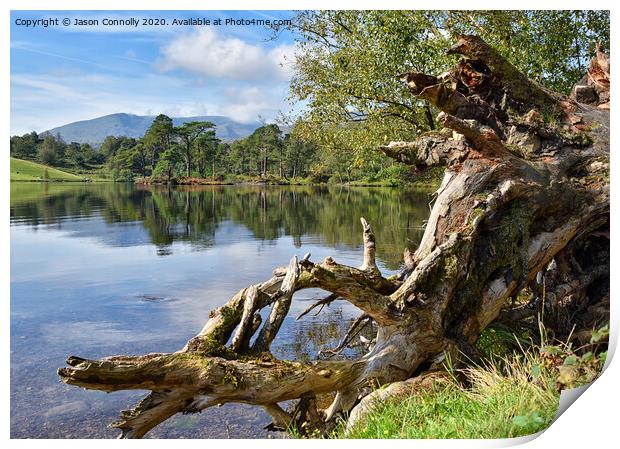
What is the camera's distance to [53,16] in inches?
222

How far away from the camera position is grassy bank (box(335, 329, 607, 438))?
482 centimetres

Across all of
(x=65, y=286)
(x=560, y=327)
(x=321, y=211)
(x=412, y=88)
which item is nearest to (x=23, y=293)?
(x=65, y=286)

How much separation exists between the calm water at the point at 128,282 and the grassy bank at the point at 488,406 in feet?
5.53

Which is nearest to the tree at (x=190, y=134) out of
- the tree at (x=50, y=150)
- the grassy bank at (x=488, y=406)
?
the tree at (x=50, y=150)

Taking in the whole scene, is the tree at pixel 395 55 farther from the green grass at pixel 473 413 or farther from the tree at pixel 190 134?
the tree at pixel 190 134

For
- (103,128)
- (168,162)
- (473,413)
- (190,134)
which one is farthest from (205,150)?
(473,413)

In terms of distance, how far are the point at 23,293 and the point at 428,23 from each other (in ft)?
24.7

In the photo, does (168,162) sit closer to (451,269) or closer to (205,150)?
(205,150)

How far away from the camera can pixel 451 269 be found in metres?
5.71

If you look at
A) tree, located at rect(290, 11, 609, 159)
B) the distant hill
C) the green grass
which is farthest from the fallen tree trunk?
the distant hill

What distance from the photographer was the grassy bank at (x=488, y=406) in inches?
190

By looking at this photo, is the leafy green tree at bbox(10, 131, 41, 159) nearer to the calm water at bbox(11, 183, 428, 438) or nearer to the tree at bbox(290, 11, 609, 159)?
the calm water at bbox(11, 183, 428, 438)

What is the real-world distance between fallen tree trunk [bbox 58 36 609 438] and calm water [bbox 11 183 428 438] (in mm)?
1526

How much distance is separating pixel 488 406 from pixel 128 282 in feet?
28.9
